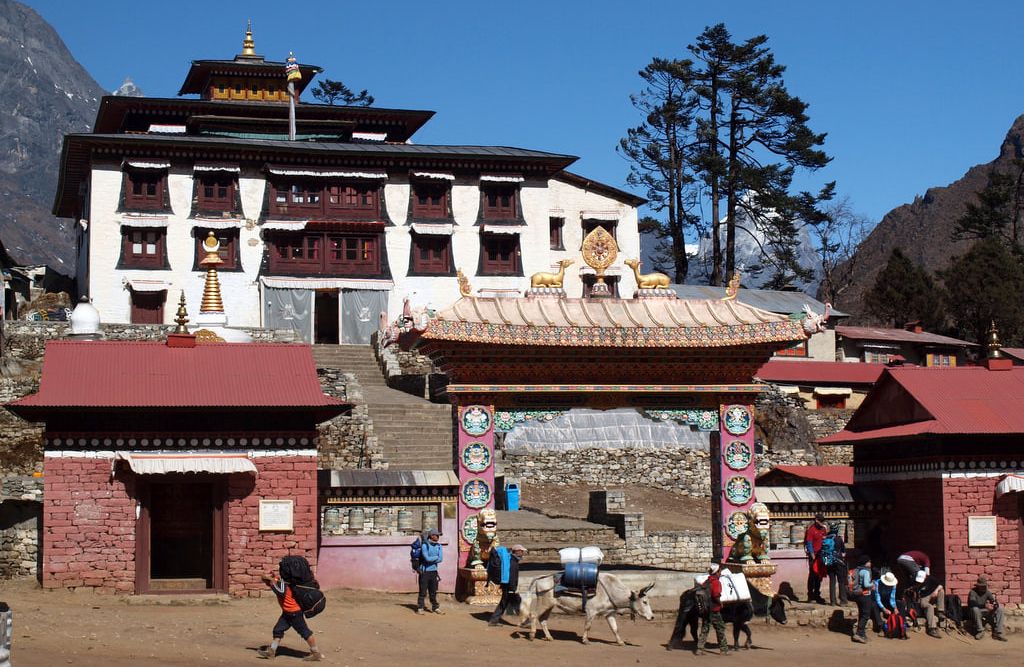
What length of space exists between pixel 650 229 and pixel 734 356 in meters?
45.9

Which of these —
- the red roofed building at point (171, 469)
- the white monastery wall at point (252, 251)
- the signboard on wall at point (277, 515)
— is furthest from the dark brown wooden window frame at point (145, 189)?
the signboard on wall at point (277, 515)

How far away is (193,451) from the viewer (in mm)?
22797

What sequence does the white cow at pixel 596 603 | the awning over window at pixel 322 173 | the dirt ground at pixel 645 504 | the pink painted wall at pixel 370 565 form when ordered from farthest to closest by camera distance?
the awning over window at pixel 322 173
the dirt ground at pixel 645 504
the pink painted wall at pixel 370 565
the white cow at pixel 596 603

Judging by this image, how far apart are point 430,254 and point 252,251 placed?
703 centimetres

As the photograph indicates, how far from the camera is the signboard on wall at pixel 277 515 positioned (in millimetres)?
22859

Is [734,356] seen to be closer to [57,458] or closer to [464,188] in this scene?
[57,458]

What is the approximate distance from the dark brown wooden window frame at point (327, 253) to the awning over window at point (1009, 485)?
3388cm

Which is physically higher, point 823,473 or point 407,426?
point 407,426

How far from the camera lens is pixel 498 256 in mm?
57312

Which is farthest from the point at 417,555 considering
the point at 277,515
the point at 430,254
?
the point at 430,254

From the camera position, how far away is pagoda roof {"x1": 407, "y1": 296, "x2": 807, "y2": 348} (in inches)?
933

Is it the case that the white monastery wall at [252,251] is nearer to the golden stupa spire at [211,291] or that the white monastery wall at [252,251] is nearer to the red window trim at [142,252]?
the red window trim at [142,252]

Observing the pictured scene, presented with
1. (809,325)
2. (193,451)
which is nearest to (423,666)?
(193,451)

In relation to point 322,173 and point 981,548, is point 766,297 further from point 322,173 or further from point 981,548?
point 981,548
